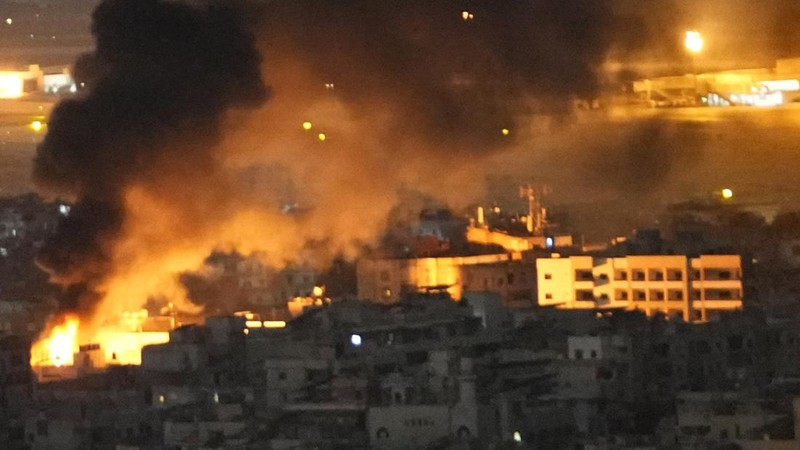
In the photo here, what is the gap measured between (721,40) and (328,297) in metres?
10.3

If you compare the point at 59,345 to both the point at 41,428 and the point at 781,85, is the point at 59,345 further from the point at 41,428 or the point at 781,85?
the point at 781,85

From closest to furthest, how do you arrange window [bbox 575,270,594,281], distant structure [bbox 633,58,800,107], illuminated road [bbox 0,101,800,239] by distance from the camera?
window [bbox 575,270,594,281] → illuminated road [bbox 0,101,800,239] → distant structure [bbox 633,58,800,107]

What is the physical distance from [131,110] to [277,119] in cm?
384

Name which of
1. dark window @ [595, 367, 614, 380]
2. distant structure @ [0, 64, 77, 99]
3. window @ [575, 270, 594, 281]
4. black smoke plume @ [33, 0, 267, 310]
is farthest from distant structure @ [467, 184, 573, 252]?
dark window @ [595, 367, 614, 380]

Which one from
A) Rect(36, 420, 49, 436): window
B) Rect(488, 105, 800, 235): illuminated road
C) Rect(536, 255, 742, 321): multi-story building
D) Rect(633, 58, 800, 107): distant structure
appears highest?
Rect(633, 58, 800, 107): distant structure

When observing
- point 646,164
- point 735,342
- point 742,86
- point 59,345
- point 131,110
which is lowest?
point 735,342

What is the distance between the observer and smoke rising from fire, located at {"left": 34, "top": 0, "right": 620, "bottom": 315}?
77.1 feet

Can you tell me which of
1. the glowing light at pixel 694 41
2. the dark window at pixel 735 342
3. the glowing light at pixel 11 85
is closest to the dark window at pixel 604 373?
the dark window at pixel 735 342

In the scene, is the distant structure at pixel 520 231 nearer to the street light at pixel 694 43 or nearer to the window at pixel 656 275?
the window at pixel 656 275

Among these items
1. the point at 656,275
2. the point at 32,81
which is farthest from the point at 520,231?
the point at 32,81

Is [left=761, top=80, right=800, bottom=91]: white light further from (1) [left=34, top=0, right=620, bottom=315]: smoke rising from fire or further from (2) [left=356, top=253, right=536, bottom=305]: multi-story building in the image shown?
(2) [left=356, top=253, right=536, bottom=305]: multi-story building

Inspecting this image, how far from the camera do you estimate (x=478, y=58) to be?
27.6 meters

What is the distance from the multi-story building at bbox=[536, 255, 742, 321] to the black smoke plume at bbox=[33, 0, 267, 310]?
2736 millimetres

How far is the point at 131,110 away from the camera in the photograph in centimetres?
2402
